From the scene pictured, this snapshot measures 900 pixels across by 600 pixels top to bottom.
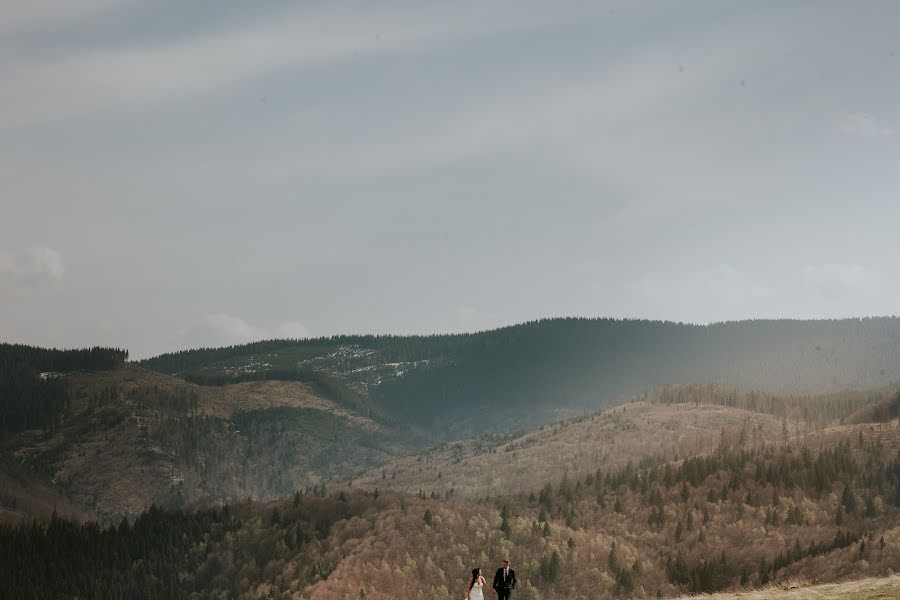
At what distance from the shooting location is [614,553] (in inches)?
7072

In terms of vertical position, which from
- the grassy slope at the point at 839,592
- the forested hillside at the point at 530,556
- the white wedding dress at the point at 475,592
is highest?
the white wedding dress at the point at 475,592

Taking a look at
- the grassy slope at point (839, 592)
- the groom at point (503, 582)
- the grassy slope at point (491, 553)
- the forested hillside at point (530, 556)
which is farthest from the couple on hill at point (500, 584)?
the grassy slope at point (491, 553)

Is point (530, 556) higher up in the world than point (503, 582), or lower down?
lower down

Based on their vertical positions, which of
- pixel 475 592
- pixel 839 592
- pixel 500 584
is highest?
pixel 500 584

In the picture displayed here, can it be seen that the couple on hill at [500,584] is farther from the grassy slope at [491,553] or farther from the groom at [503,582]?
the grassy slope at [491,553]

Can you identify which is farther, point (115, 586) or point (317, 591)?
point (115, 586)

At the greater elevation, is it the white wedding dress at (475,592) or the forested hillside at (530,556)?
the white wedding dress at (475,592)

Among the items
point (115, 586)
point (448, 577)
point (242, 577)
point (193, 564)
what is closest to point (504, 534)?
point (448, 577)

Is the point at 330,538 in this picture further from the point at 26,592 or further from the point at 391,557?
the point at 26,592

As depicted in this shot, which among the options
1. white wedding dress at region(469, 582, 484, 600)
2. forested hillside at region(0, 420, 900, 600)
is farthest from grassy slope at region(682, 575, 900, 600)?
forested hillside at region(0, 420, 900, 600)

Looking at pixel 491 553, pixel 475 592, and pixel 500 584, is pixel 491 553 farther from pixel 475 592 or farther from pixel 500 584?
pixel 475 592

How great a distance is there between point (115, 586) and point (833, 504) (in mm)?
151147

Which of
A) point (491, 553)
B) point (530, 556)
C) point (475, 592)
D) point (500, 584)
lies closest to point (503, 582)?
point (500, 584)

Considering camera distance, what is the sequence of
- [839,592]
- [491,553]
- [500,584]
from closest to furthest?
[500,584] < [839,592] < [491,553]
